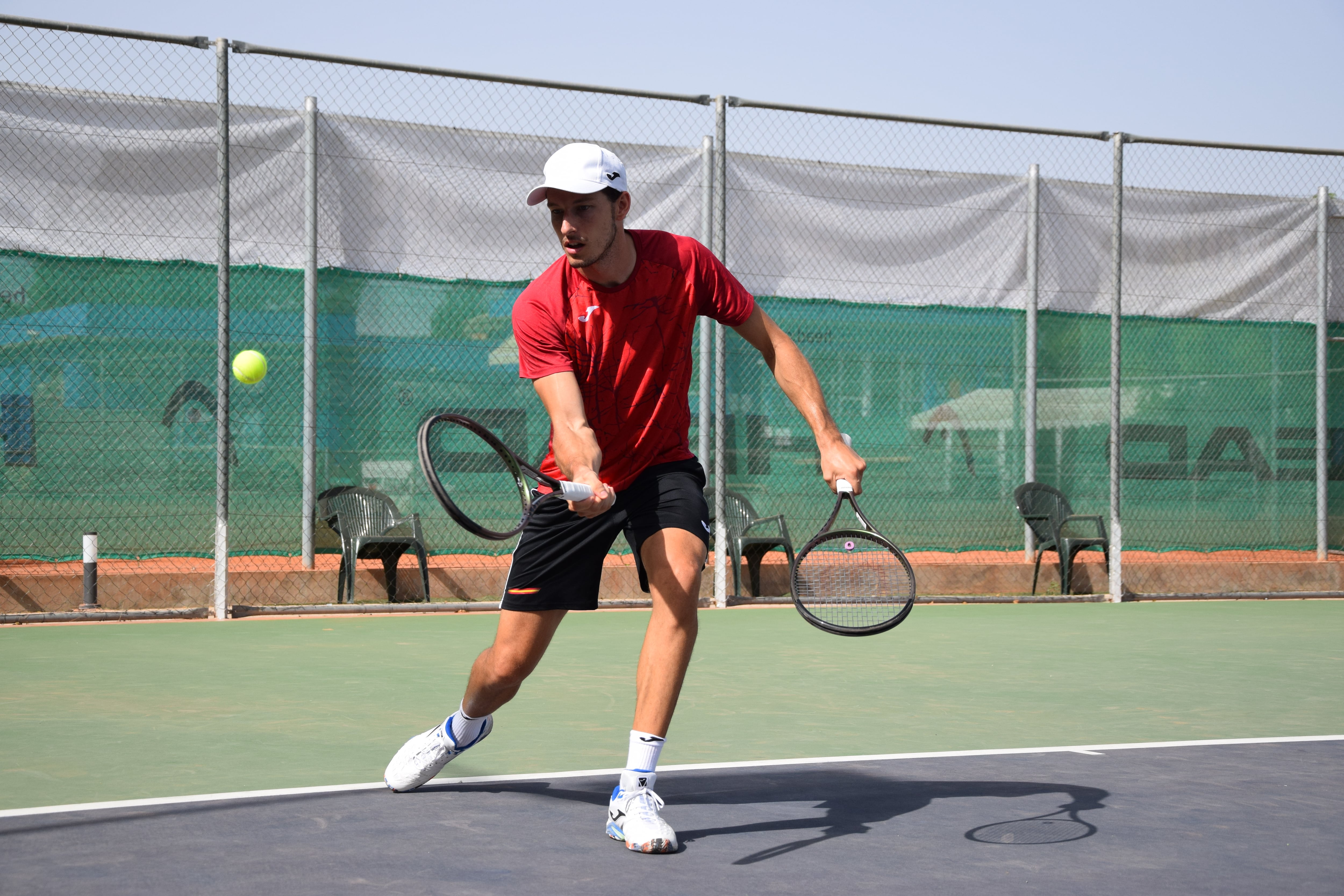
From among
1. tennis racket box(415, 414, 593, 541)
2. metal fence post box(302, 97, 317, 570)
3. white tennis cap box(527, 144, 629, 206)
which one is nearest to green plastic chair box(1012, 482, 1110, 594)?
tennis racket box(415, 414, 593, 541)

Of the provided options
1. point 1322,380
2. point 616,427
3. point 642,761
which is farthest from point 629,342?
point 1322,380

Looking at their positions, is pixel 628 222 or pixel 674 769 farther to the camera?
pixel 628 222

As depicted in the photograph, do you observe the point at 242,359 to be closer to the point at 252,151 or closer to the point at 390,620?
the point at 252,151

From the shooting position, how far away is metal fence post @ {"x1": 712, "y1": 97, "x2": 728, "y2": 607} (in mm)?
8586

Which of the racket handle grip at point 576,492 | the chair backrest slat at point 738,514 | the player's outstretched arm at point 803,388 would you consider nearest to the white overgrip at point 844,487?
the player's outstretched arm at point 803,388

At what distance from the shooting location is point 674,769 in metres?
4.03

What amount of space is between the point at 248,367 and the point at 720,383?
2744mm

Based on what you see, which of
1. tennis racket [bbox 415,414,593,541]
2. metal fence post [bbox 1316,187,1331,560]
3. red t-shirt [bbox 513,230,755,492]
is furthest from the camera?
metal fence post [bbox 1316,187,1331,560]

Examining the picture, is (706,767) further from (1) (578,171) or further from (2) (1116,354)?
(2) (1116,354)

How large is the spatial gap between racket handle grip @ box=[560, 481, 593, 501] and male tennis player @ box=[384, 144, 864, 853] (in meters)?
0.21

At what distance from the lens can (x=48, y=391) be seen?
764 cm

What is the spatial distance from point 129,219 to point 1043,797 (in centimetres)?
603

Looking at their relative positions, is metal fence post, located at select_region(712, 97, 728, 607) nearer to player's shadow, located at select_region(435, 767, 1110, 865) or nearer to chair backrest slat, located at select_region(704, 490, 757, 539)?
chair backrest slat, located at select_region(704, 490, 757, 539)

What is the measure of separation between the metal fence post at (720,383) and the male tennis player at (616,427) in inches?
193
